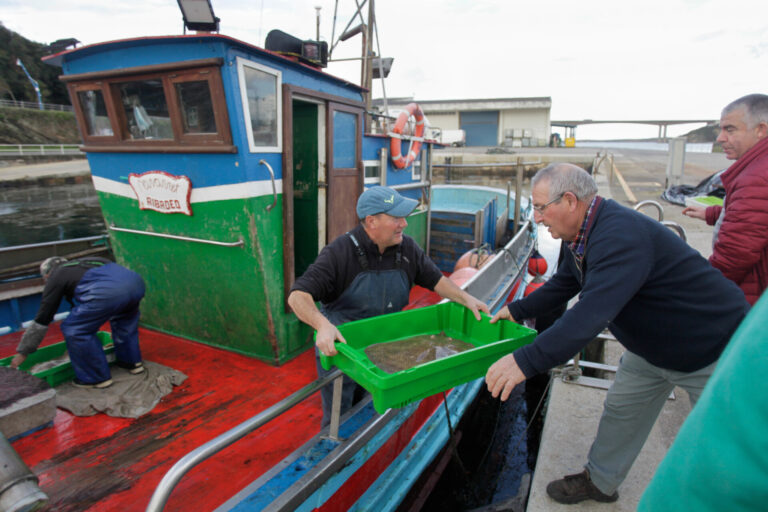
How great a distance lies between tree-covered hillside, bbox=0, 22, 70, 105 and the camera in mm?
39000

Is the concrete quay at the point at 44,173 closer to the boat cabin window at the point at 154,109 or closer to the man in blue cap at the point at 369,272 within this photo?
the boat cabin window at the point at 154,109

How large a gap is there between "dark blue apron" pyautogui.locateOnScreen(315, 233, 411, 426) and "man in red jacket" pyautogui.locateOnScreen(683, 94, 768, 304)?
187 centimetres

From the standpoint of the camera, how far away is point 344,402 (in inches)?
116

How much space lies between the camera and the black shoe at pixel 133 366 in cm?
363

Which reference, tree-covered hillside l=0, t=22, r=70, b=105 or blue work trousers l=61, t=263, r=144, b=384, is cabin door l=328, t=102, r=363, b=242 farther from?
tree-covered hillside l=0, t=22, r=70, b=105

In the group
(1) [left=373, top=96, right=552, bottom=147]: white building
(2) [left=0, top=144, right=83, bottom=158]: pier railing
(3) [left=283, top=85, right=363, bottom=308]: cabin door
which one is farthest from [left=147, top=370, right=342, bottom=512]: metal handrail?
(1) [left=373, top=96, right=552, bottom=147]: white building

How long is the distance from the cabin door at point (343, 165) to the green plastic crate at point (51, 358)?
2.24m

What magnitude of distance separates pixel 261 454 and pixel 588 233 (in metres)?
2.39

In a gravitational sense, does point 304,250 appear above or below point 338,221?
below

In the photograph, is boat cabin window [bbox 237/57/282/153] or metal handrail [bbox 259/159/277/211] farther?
metal handrail [bbox 259/159/277/211]

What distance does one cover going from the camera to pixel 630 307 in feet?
6.57

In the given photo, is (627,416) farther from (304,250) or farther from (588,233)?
(304,250)

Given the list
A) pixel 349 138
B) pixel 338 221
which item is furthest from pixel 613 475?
pixel 349 138

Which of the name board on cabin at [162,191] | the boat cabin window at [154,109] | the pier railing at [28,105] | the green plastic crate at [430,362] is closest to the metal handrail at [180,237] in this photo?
the name board on cabin at [162,191]
